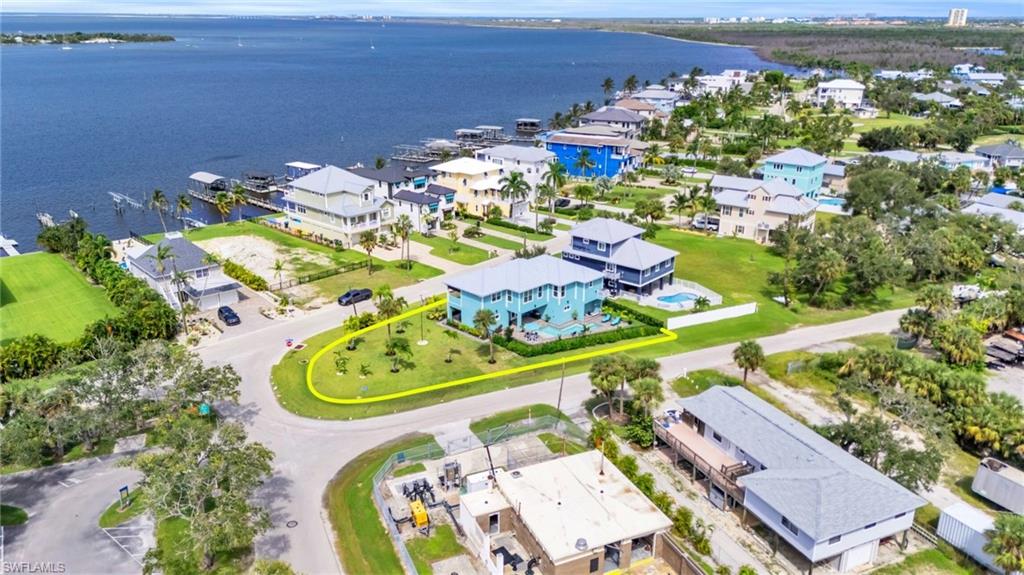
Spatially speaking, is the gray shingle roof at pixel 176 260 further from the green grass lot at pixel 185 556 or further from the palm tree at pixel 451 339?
the green grass lot at pixel 185 556

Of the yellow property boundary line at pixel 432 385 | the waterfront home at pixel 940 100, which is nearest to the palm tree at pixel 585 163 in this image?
the yellow property boundary line at pixel 432 385

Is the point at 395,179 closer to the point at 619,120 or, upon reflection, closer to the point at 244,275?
the point at 244,275

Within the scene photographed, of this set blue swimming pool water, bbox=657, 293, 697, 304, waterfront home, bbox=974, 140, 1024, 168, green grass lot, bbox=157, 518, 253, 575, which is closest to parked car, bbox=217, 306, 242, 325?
green grass lot, bbox=157, 518, 253, 575

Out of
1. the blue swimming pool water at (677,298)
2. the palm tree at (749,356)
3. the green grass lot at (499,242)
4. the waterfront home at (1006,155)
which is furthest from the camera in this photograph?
the waterfront home at (1006,155)

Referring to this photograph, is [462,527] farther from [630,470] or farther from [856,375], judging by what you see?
[856,375]

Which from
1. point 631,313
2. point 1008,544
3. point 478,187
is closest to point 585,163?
point 478,187

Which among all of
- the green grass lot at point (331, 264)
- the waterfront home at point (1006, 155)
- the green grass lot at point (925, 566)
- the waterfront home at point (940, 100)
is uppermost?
the waterfront home at point (940, 100)
